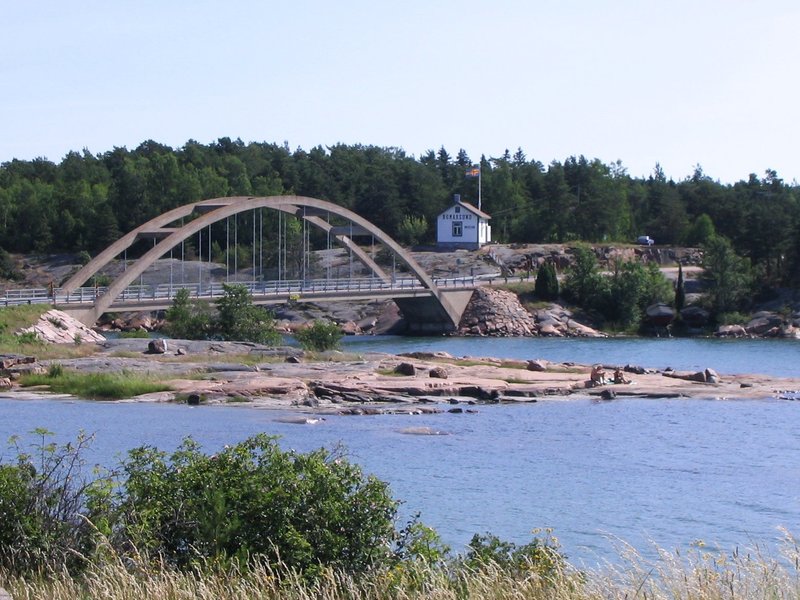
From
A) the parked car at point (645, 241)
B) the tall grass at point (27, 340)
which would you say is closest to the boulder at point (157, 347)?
the tall grass at point (27, 340)

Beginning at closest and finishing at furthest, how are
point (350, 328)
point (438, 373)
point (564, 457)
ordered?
point (564, 457) < point (438, 373) < point (350, 328)

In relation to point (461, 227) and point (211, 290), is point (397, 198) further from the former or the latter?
point (211, 290)

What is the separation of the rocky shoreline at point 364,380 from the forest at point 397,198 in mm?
46056

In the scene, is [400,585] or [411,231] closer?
[400,585]

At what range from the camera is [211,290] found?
223ft

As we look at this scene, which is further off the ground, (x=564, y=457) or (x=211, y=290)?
(x=211, y=290)

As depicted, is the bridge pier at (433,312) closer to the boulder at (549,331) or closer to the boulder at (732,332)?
the boulder at (549,331)

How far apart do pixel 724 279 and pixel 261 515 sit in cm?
7273

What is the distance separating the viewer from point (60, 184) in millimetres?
115188

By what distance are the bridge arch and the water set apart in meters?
24.6

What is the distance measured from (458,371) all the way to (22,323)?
2054 cm

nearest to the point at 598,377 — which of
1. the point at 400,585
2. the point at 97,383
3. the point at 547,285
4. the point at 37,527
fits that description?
the point at 97,383

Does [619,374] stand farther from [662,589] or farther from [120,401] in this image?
[662,589]

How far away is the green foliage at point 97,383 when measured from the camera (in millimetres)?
39531
